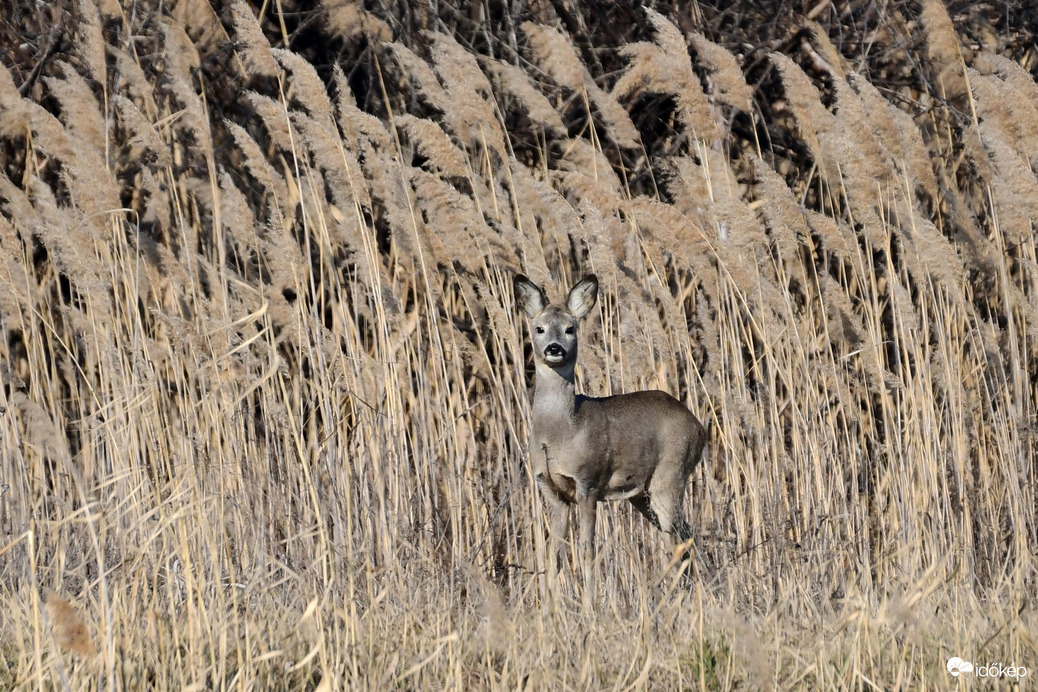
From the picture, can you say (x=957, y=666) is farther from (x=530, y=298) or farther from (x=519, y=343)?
(x=519, y=343)

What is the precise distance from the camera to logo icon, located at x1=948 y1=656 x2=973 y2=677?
129 inches

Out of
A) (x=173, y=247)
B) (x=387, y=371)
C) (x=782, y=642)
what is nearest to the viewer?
(x=782, y=642)

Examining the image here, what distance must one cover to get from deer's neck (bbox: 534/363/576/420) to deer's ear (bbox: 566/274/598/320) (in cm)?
22

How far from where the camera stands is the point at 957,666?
3.32 m

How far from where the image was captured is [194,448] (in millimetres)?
5348

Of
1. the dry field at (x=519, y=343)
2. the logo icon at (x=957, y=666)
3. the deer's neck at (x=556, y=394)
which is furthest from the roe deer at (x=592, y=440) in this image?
the logo icon at (x=957, y=666)

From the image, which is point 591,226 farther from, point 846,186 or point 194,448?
point 194,448

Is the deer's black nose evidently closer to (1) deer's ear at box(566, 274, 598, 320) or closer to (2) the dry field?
(1) deer's ear at box(566, 274, 598, 320)

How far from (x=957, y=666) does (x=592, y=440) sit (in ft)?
5.97

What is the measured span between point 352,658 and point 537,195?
2440 mm

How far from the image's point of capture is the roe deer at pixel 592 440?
15.7ft

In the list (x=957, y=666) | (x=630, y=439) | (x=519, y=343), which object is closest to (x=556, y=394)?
(x=630, y=439)

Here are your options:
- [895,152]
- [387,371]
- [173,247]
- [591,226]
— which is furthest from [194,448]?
[895,152]

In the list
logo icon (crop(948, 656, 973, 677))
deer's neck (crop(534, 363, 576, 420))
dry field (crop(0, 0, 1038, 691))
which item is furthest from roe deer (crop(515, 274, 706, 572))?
logo icon (crop(948, 656, 973, 677))
